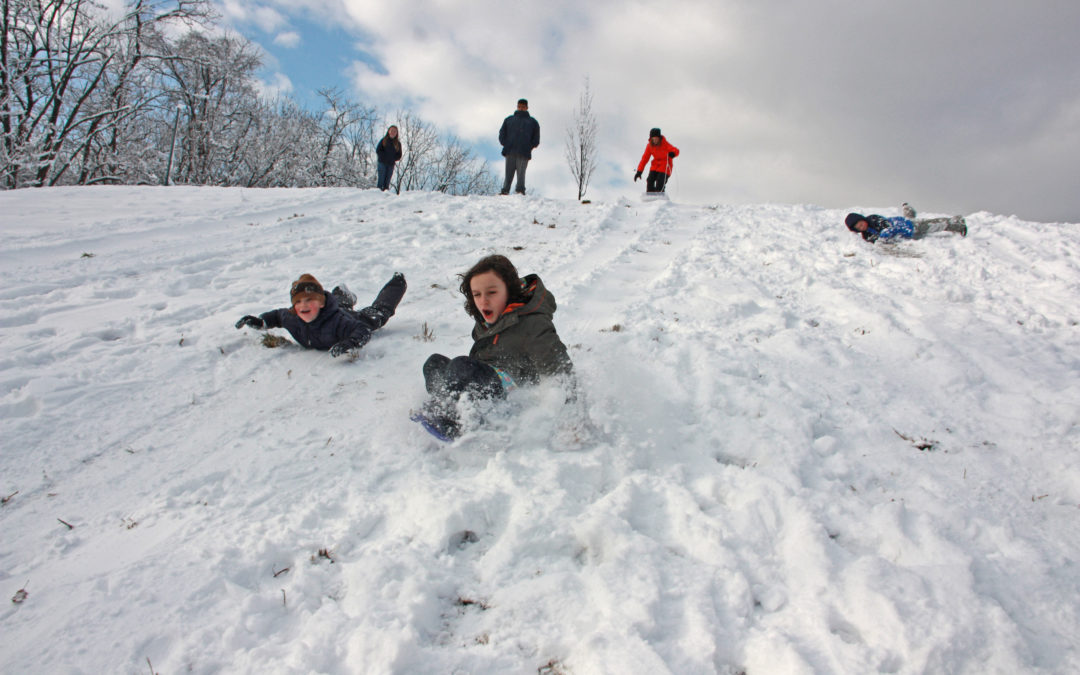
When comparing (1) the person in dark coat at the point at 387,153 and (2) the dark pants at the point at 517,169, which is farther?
(1) the person in dark coat at the point at 387,153

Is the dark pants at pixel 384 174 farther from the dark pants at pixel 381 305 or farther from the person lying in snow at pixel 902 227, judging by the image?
the person lying in snow at pixel 902 227

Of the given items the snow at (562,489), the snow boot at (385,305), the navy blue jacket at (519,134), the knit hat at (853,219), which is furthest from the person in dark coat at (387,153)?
the knit hat at (853,219)

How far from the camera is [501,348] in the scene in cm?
302

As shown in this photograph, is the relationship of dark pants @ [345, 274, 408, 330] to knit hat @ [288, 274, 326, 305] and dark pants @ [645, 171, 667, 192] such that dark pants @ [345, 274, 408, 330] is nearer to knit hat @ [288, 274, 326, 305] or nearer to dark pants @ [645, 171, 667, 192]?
knit hat @ [288, 274, 326, 305]

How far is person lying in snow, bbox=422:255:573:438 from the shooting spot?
2713mm

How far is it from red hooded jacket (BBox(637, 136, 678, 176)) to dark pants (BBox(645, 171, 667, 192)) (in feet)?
0.35

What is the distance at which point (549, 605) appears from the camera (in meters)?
1.71

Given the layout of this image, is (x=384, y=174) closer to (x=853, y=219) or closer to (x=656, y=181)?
(x=656, y=181)

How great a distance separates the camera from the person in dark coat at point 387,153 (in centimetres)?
1223

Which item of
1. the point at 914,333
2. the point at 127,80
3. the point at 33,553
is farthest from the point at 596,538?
the point at 127,80

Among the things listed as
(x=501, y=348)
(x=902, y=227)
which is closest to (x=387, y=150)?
(x=902, y=227)

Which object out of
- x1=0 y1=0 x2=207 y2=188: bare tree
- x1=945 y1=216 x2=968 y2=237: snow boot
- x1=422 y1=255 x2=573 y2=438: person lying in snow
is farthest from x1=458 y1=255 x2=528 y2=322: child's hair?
x1=0 y1=0 x2=207 y2=188: bare tree

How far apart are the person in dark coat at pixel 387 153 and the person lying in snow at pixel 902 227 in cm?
998

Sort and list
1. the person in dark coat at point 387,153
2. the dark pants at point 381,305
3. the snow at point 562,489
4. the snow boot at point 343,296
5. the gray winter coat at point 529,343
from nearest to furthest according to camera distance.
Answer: the snow at point 562,489, the gray winter coat at point 529,343, the dark pants at point 381,305, the snow boot at point 343,296, the person in dark coat at point 387,153
